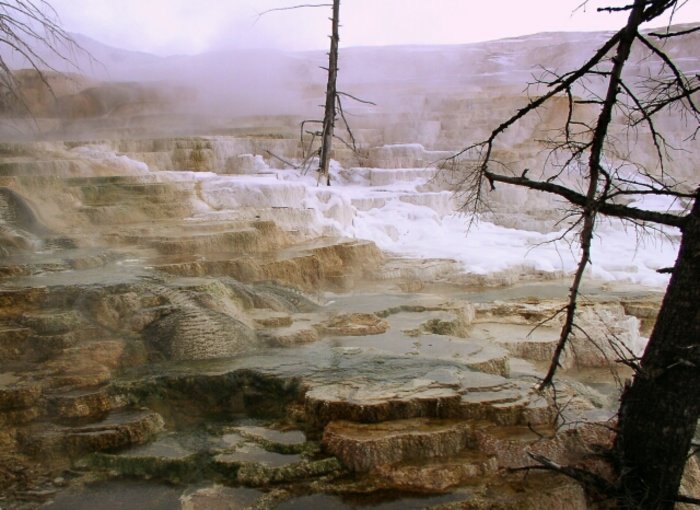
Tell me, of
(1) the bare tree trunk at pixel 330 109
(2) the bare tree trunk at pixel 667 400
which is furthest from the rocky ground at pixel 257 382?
(1) the bare tree trunk at pixel 330 109

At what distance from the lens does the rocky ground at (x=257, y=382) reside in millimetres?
3070

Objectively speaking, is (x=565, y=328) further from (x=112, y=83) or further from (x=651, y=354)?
(x=112, y=83)

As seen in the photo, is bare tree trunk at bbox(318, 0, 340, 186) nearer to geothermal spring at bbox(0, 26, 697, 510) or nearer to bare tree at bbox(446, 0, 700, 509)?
geothermal spring at bbox(0, 26, 697, 510)

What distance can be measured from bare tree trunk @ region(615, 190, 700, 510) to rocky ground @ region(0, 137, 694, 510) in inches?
7.7

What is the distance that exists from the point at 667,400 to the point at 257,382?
7.64 feet

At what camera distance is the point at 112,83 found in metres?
16.0

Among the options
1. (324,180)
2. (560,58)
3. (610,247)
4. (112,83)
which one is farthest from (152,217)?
(560,58)

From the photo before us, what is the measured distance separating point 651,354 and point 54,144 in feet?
27.6

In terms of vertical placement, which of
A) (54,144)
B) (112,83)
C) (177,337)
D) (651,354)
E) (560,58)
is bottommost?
(177,337)

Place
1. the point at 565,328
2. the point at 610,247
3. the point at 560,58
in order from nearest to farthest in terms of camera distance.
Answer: the point at 565,328
the point at 610,247
the point at 560,58

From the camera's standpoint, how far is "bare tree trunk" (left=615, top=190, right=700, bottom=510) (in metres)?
2.80

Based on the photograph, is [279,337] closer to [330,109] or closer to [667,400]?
[667,400]

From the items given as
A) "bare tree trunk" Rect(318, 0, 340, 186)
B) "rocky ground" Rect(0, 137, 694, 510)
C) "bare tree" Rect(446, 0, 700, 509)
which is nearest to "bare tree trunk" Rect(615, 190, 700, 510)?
"bare tree" Rect(446, 0, 700, 509)

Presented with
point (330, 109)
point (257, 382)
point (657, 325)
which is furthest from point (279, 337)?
point (330, 109)
